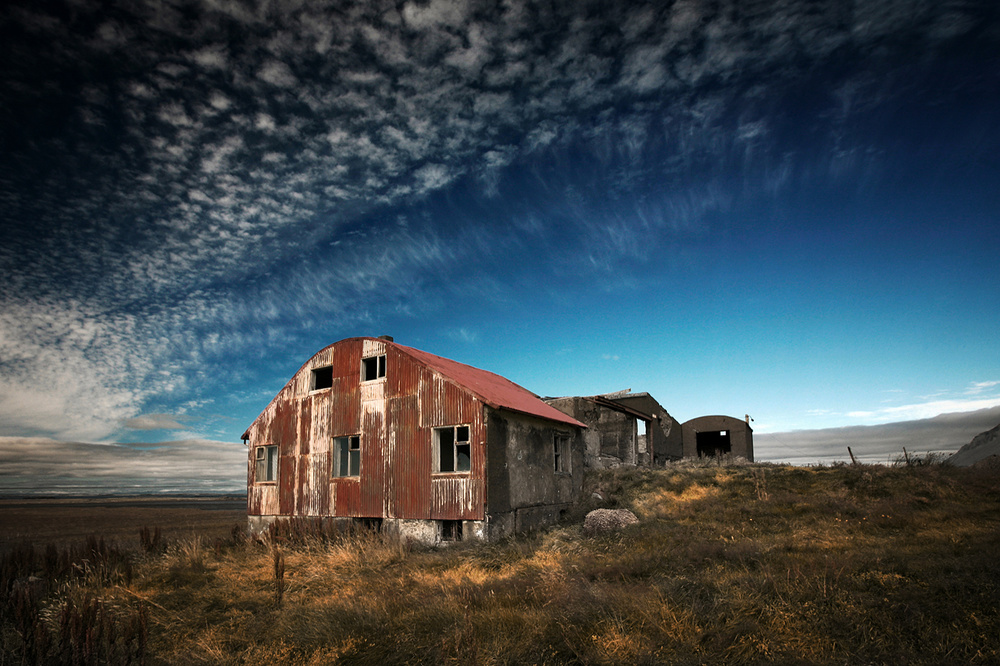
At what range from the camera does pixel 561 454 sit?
2028 cm

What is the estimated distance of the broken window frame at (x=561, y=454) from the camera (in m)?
19.7

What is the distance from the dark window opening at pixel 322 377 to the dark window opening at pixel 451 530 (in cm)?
739

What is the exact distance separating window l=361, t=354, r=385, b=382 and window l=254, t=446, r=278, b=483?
536cm

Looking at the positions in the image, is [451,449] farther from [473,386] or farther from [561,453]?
[561,453]

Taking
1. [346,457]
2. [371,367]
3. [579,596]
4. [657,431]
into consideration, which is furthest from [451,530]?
[657,431]

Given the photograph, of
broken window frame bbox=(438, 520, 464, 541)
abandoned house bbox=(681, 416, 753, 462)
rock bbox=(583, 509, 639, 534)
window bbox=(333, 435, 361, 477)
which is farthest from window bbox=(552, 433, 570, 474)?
abandoned house bbox=(681, 416, 753, 462)

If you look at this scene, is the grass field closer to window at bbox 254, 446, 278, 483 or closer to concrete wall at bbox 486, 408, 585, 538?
concrete wall at bbox 486, 408, 585, 538

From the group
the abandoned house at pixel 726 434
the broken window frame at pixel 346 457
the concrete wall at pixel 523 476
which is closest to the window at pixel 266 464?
the broken window frame at pixel 346 457

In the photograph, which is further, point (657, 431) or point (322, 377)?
point (657, 431)

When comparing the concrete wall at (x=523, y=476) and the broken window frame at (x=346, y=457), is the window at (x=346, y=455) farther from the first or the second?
the concrete wall at (x=523, y=476)

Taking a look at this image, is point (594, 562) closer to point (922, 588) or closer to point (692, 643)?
point (692, 643)

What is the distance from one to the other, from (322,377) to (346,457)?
3432 mm

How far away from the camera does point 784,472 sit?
68.2 ft

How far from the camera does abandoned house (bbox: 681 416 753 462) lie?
33656 mm
